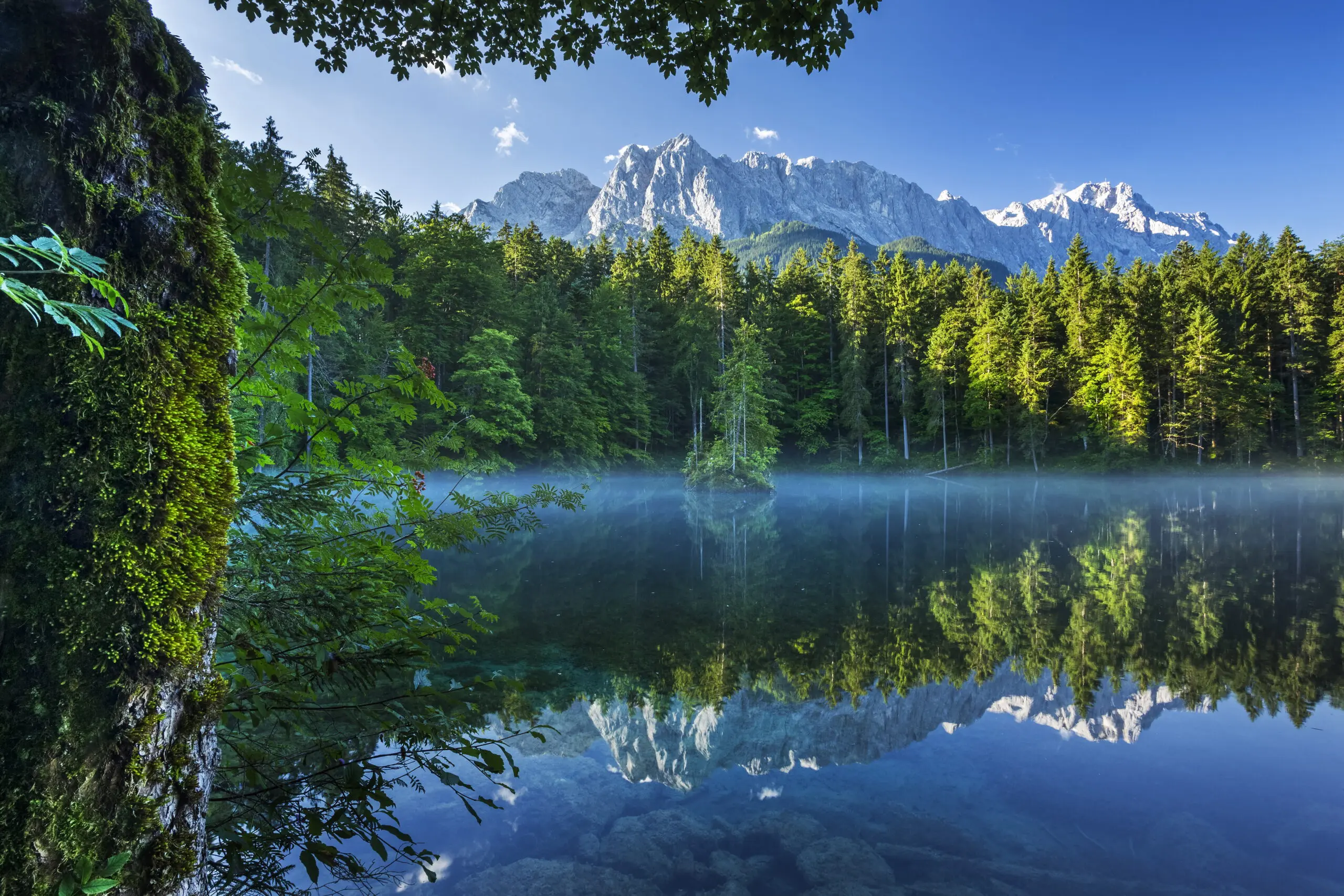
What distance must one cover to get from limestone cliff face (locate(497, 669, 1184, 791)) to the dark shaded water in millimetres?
29

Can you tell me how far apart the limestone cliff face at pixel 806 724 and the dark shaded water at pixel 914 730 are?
3 centimetres

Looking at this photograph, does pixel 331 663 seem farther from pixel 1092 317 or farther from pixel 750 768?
pixel 1092 317

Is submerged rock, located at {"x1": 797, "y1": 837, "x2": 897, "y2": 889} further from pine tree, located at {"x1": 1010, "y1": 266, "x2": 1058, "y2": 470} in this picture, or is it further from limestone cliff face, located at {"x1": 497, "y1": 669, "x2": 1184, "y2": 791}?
pine tree, located at {"x1": 1010, "y1": 266, "x2": 1058, "y2": 470}

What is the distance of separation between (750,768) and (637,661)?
2.64m

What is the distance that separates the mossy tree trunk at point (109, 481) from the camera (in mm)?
1124

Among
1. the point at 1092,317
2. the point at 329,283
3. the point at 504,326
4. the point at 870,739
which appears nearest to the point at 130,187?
the point at 329,283

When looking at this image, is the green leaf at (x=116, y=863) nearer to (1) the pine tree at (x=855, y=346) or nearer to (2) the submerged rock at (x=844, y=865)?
(2) the submerged rock at (x=844, y=865)

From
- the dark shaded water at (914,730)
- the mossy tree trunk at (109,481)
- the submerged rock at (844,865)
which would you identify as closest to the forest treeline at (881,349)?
the dark shaded water at (914,730)

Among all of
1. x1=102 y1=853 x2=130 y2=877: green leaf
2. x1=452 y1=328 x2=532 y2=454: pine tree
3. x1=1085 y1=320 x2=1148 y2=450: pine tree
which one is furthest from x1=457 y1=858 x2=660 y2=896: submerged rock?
x1=1085 y1=320 x2=1148 y2=450: pine tree

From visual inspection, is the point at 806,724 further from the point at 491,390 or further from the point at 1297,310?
the point at 1297,310

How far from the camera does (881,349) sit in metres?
42.9

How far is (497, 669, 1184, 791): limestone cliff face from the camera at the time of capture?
17.6 feet

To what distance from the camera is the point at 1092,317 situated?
37438 mm

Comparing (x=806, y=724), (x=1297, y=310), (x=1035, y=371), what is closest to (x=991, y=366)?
(x=1035, y=371)
